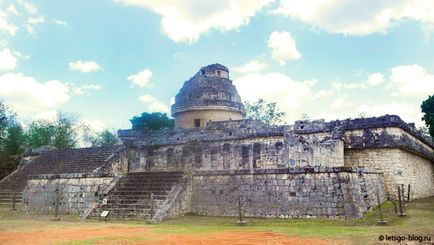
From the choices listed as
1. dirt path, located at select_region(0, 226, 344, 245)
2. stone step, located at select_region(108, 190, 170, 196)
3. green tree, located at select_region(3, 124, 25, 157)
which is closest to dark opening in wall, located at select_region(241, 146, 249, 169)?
stone step, located at select_region(108, 190, 170, 196)

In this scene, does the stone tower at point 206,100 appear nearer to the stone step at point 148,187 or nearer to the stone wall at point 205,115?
the stone wall at point 205,115

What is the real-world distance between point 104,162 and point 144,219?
11172 millimetres

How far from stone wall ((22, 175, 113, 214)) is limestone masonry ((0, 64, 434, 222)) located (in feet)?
0.17

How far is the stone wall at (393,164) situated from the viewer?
18.7m

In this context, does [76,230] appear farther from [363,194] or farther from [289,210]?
[363,194]

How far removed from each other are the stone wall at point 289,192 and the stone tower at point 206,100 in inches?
536

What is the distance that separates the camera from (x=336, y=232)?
33.5ft

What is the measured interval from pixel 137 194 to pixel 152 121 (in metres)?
22.7

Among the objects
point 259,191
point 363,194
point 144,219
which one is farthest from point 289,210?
point 144,219

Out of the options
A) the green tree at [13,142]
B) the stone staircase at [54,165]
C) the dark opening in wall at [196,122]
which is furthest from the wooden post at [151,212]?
the green tree at [13,142]

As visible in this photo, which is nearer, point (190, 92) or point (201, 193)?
point (201, 193)

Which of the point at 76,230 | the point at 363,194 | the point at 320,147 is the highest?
the point at 320,147

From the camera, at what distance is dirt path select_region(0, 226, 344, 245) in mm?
9062

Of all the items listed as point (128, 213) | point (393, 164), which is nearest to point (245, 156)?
point (393, 164)
